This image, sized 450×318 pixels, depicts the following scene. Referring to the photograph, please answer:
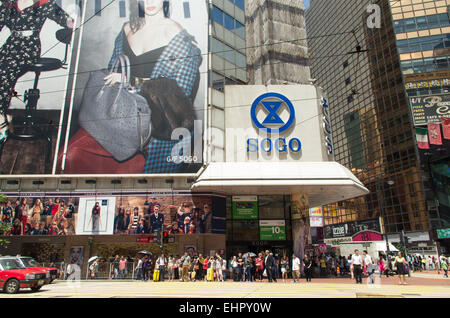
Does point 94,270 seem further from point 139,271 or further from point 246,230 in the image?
point 246,230

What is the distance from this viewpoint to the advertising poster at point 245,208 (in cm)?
2811

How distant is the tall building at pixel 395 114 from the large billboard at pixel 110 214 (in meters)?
30.1

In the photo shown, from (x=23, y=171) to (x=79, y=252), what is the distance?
28.8 feet

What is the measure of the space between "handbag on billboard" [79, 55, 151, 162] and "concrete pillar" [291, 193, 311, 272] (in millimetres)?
14591

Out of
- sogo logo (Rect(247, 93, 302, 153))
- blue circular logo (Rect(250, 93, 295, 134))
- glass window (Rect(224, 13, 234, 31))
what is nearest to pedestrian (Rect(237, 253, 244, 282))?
sogo logo (Rect(247, 93, 302, 153))

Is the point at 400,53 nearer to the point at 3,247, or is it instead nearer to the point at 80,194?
the point at 80,194

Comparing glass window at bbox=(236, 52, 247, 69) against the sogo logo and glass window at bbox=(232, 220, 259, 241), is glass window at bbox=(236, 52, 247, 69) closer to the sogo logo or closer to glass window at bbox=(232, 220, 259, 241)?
the sogo logo

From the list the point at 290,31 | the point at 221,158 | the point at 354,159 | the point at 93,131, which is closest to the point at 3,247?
the point at 93,131

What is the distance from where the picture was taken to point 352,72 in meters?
72.1

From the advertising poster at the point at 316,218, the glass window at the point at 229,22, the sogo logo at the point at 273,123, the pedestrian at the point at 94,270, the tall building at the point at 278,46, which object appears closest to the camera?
the pedestrian at the point at 94,270

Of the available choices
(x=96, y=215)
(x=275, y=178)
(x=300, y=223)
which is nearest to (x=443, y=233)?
(x=300, y=223)

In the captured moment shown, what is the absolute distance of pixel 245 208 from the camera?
28.3 m

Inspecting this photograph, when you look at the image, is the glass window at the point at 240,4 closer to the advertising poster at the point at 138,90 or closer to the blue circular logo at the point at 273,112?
the advertising poster at the point at 138,90

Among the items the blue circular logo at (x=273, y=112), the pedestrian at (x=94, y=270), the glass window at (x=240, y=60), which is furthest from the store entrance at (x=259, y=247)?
the glass window at (x=240, y=60)
